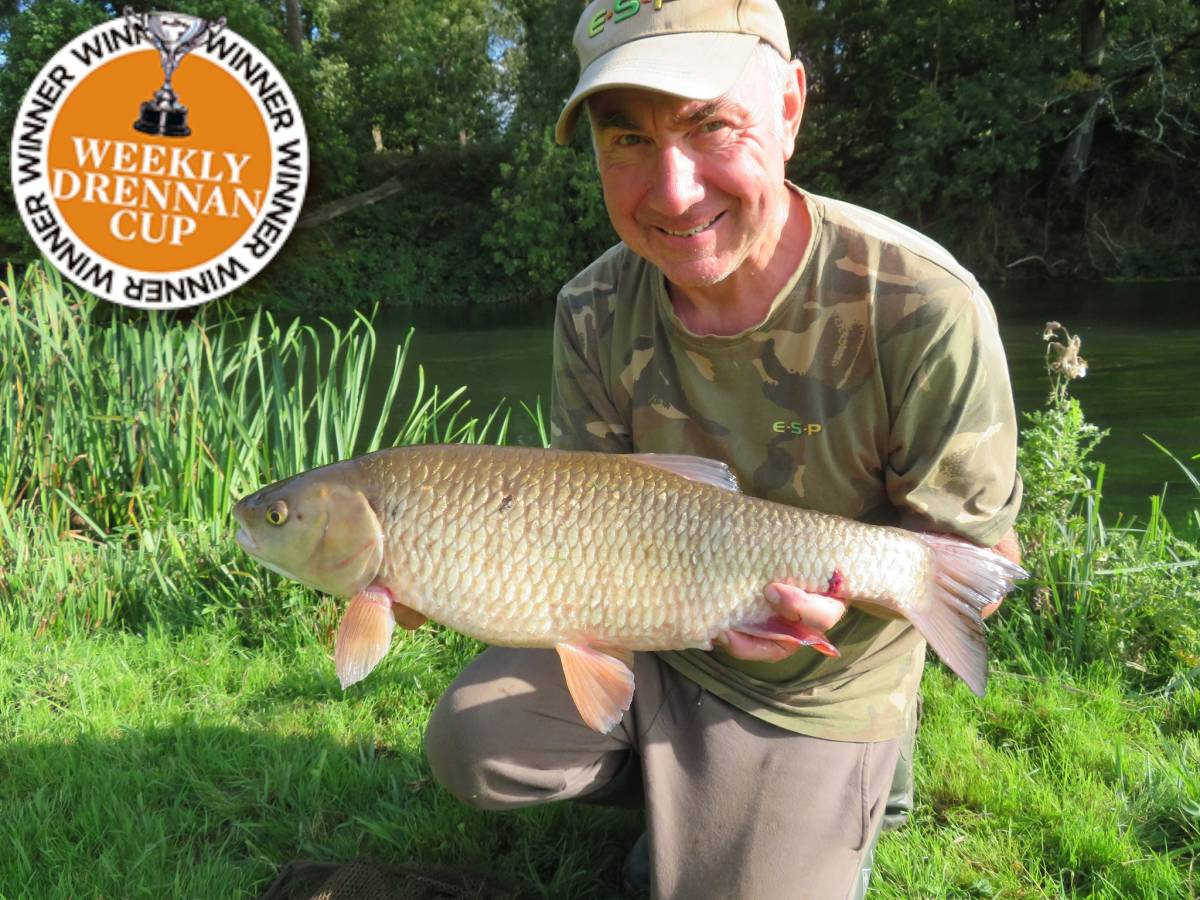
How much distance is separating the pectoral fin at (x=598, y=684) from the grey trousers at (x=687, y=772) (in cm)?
23

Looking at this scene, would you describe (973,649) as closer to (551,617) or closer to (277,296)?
(551,617)

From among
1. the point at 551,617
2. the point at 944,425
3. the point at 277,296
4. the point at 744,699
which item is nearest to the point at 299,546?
the point at 551,617

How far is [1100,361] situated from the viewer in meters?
9.39

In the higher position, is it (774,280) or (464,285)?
Answer: (774,280)

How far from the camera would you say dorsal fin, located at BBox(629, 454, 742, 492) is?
1.53 m

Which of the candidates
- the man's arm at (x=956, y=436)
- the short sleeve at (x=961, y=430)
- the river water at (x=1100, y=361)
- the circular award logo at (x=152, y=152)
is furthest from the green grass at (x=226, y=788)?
the circular award logo at (x=152, y=152)

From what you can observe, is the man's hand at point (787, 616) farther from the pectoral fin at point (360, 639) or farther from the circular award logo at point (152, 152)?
the circular award logo at point (152, 152)

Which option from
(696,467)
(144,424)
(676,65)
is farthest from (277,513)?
(144,424)

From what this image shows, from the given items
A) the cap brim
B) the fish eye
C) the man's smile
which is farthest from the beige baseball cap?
the fish eye

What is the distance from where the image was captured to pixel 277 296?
64.2 feet

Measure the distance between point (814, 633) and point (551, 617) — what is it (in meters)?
0.37

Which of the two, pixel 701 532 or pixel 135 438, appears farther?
pixel 135 438

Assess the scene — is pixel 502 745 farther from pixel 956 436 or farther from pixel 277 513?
pixel 956 436

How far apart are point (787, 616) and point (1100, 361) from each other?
9.08 m
